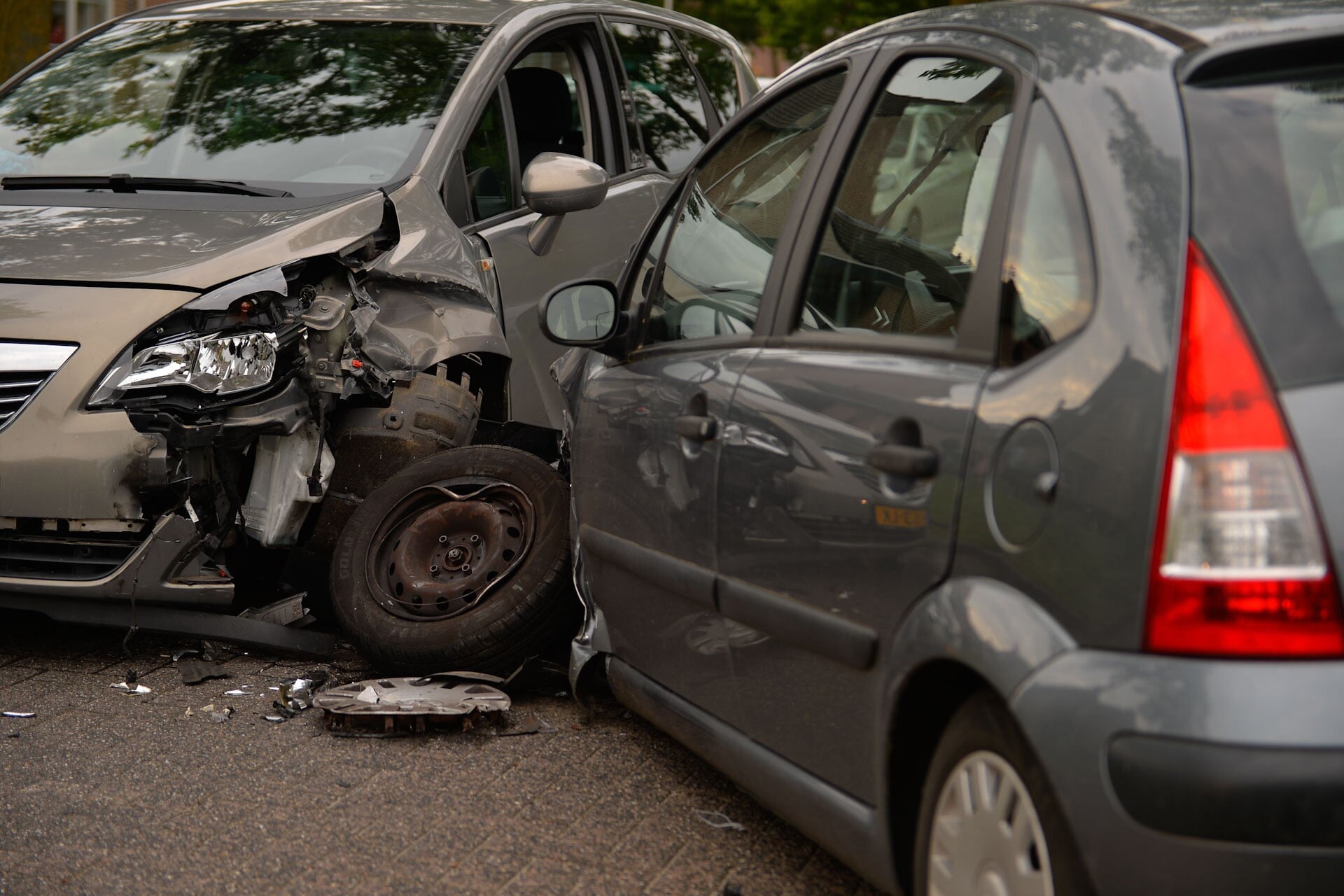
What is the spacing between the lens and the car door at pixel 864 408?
2592 mm

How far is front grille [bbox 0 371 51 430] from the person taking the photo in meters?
4.80

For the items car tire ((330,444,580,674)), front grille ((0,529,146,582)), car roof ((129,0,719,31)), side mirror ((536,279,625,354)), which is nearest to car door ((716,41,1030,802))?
side mirror ((536,279,625,354))

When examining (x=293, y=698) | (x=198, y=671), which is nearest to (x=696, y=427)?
(x=293, y=698)

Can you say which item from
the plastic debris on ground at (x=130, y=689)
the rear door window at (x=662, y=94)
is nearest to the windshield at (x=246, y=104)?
the rear door window at (x=662, y=94)

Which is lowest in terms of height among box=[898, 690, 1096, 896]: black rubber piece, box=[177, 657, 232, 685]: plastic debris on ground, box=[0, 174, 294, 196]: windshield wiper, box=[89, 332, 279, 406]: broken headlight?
box=[177, 657, 232, 685]: plastic debris on ground

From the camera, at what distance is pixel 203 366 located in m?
4.86

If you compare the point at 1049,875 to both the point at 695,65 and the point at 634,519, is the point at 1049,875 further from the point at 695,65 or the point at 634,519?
the point at 695,65

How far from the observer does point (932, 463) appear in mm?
2520

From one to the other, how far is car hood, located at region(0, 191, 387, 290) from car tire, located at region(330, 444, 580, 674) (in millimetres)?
859

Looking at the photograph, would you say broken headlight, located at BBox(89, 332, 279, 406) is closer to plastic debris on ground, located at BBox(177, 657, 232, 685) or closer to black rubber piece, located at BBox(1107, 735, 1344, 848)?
plastic debris on ground, located at BBox(177, 657, 232, 685)

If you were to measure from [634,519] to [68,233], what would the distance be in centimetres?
258

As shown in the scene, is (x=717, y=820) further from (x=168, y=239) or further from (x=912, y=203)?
(x=168, y=239)

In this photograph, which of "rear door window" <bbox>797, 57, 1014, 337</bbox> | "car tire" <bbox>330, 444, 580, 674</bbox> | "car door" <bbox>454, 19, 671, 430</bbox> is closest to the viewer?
"rear door window" <bbox>797, 57, 1014, 337</bbox>

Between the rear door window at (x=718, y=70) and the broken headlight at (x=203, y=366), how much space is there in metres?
3.69
